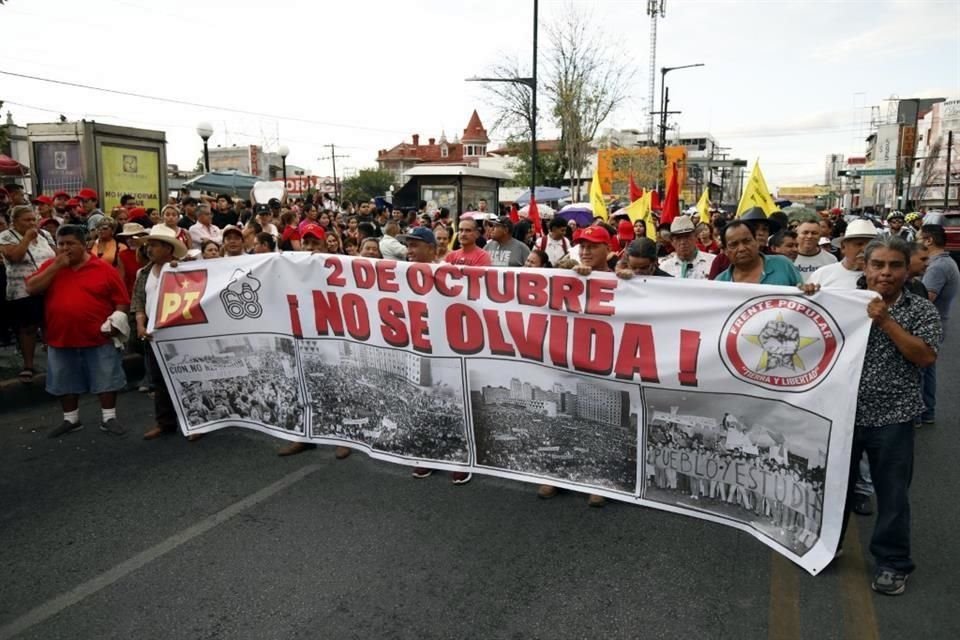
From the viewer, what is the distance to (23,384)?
7234 millimetres

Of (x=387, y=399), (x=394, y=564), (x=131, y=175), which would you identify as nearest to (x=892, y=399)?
(x=394, y=564)

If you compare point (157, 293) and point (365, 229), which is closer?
point (157, 293)

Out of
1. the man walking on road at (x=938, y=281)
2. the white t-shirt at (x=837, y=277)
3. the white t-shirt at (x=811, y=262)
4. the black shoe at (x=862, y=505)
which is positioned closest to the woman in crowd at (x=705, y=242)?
the white t-shirt at (x=811, y=262)

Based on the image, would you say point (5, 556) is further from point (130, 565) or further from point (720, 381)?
point (720, 381)

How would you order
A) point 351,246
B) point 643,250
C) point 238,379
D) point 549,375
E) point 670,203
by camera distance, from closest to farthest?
point 549,375
point 643,250
point 238,379
point 351,246
point 670,203

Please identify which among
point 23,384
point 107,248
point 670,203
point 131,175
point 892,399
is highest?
point 131,175

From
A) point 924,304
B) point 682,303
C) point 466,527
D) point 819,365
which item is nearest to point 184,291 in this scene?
point 466,527

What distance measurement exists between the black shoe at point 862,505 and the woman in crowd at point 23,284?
293 inches

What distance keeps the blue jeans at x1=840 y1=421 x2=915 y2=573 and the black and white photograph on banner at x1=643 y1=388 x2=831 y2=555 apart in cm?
21

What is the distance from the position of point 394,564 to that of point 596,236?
249 centimetres

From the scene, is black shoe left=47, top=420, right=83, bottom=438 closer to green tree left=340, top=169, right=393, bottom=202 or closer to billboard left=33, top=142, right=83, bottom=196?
billboard left=33, top=142, right=83, bottom=196

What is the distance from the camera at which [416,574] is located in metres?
3.66

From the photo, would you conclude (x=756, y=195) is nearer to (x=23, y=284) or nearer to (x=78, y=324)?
(x=78, y=324)

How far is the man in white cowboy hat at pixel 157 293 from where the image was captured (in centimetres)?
595
